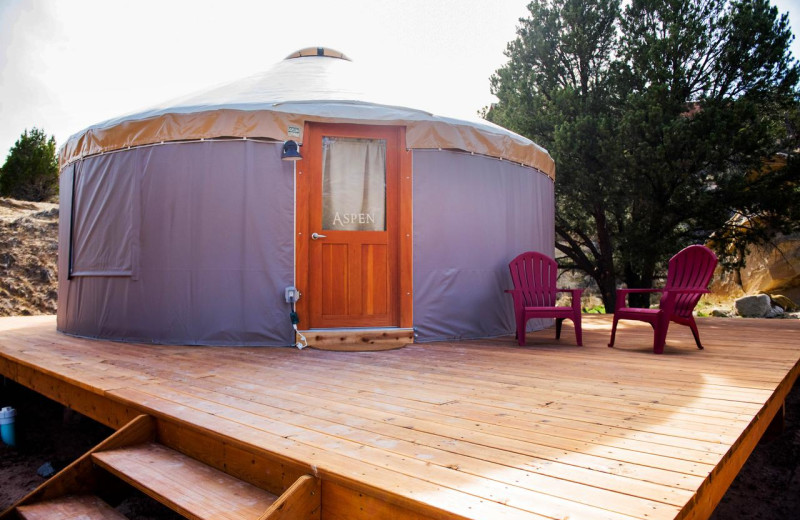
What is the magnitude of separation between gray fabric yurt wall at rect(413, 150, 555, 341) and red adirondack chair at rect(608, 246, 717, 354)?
42.8 inches

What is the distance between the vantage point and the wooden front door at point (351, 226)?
396 cm

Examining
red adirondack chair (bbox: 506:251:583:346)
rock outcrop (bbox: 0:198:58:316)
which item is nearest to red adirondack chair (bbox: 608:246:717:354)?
red adirondack chair (bbox: 506:251:583:346)

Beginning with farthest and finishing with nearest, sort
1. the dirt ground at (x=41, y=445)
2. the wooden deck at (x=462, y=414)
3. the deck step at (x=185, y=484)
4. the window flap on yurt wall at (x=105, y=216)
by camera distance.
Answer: the window flap on yurt wall at (x=105, y=216)
the dirt ground at (x=41, y=445)
the deck step at (x=185, y=484)
the wooden deck at (x=462, y=414)

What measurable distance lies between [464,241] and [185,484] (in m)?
3.13

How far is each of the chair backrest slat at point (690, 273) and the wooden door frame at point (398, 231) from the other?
6.13ft

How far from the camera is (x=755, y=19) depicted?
659cm

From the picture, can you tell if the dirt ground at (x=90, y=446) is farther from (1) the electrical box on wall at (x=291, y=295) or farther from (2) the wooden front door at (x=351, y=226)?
(2) the wooden front door at (x=351, y=226)

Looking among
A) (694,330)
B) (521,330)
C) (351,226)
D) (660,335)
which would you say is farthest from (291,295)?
(694,330)

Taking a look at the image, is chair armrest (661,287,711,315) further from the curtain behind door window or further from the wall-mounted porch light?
the wall-mounted porch light

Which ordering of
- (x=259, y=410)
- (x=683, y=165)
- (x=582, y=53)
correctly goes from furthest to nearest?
(x=582, y=53) < (x=683, y=165) < (x=259, y=410)

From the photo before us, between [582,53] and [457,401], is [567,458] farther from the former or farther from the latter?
[582,53]

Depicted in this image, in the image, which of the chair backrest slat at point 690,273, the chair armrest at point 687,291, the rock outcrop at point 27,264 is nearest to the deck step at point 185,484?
the chair armrest at point 687,291

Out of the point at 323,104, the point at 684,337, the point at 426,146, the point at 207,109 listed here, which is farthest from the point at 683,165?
the point at 207,109

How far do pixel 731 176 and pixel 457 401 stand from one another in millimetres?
6412
